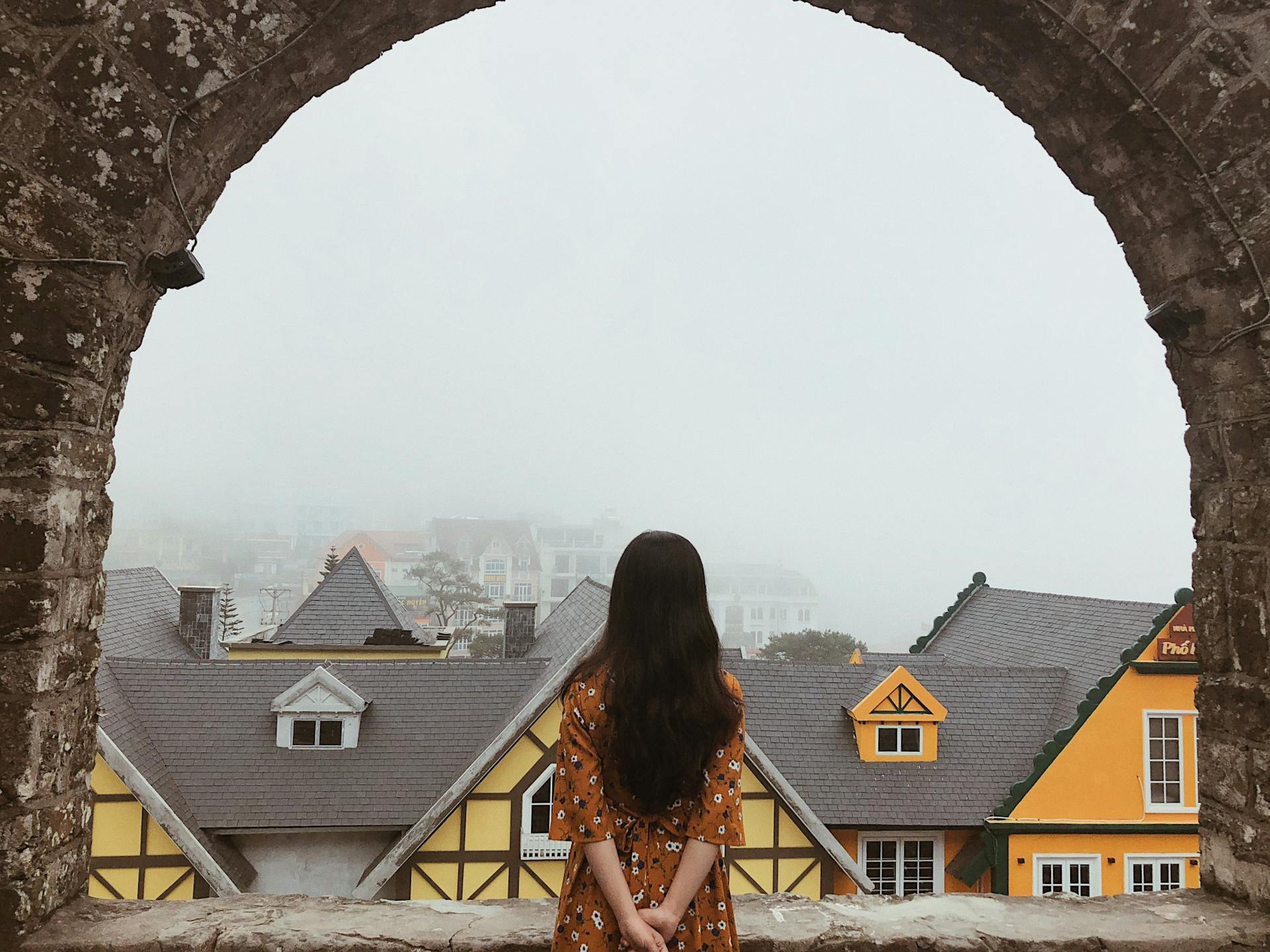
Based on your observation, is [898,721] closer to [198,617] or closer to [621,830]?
[621,830]

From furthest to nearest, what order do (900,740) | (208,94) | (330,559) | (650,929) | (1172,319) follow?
(330,559), (900,740), (1172,319), (208,94), (650,929)

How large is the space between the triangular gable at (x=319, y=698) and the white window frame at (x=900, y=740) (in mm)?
5186

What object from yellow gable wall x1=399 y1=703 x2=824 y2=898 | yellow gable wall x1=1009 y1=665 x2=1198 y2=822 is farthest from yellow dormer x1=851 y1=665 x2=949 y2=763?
yellow gable wall x1=399 y1=703 x2=824 y2=898

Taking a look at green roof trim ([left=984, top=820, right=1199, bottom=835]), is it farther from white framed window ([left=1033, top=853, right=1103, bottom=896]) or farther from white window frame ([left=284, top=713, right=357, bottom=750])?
white window frame ([left=284, top=713, right=357, bottom=750])

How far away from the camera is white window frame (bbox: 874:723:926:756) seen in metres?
7.62

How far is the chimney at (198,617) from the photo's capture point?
11430 millimetres

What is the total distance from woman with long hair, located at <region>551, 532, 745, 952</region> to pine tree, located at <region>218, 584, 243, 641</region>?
12.8 m

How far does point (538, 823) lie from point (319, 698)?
2476 millimetres

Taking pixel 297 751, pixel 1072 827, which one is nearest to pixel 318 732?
pixel 297 751

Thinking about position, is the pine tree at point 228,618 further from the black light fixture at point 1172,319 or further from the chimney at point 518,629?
the black light fixture at point 1172,319

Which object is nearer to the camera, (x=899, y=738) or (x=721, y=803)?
(x=721, y=803)

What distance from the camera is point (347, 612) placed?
11.1 meters

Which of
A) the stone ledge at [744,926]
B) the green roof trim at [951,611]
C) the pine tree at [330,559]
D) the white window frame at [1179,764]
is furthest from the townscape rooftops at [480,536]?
the stone ledge at [744,926]

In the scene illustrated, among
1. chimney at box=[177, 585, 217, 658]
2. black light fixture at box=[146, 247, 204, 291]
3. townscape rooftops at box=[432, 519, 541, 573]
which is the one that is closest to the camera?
black light fixture at box=[146, 247, 204, 291]
